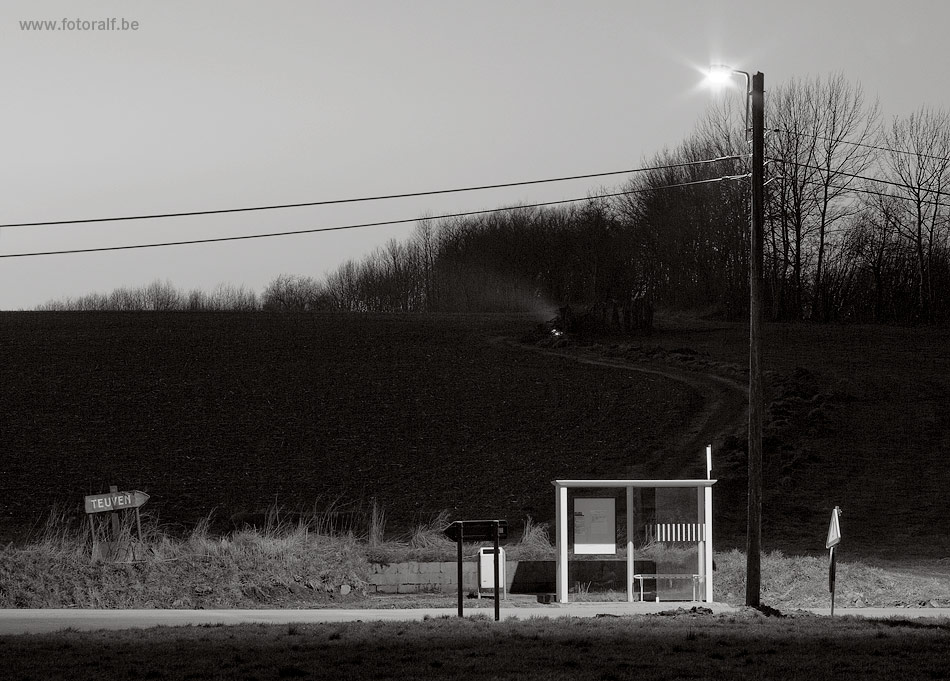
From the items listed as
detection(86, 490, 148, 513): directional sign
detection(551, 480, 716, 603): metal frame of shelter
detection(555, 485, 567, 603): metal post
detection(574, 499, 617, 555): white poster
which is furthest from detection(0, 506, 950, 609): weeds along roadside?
detection(555, 485, 567, 603): metal post

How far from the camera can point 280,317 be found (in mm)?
67812

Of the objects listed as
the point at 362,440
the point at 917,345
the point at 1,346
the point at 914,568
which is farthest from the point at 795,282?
the point at 914,568

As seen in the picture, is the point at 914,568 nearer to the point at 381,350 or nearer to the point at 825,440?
the point at 825,440

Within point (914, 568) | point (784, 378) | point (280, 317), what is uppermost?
point (280, 317)

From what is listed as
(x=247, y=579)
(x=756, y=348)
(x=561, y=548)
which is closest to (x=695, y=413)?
(x=756, y=348)

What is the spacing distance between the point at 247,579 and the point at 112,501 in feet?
9.49

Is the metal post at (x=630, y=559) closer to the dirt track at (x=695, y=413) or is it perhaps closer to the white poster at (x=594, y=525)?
the white poster at (x=594, y=525)

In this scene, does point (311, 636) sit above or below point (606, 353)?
below

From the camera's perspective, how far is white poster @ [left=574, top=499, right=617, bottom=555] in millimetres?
18050

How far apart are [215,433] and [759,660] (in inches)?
1153

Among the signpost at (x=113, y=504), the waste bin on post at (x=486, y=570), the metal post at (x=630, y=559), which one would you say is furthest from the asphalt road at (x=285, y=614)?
the signpost at (x=113, y=504)

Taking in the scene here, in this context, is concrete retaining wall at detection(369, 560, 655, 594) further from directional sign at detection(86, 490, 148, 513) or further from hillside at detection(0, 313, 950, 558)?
hillside at detection(0, 313, 950, 558)

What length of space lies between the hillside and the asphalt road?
8906 mm

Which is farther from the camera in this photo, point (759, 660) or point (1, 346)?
point (1, 346)
